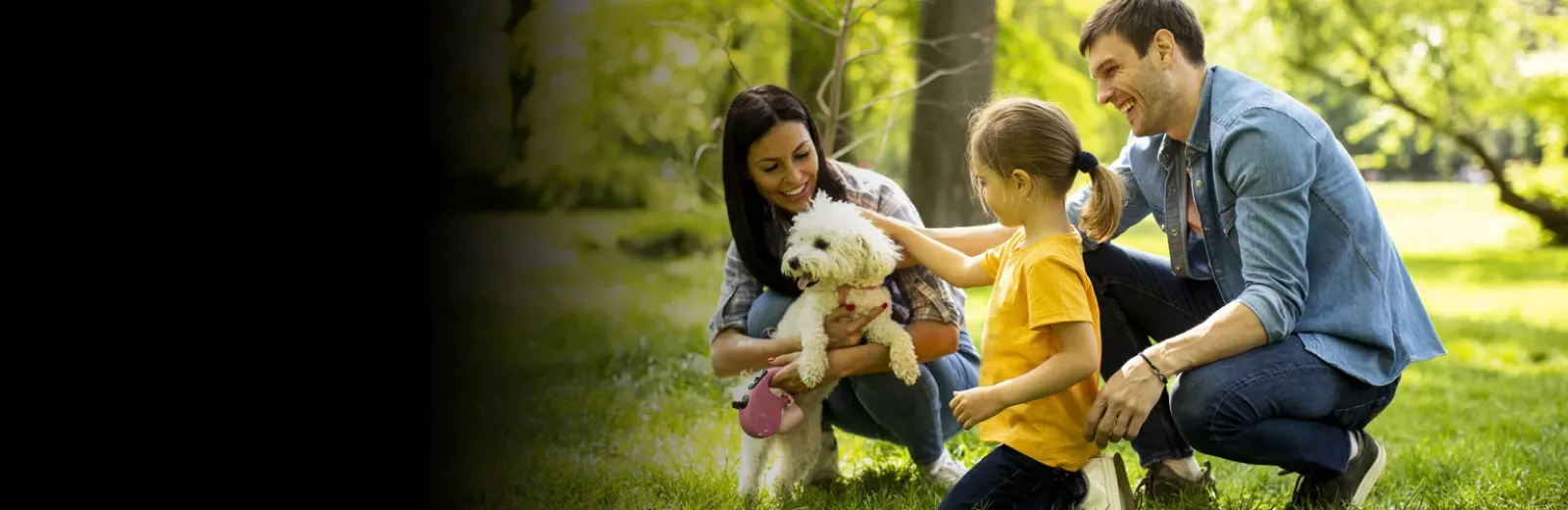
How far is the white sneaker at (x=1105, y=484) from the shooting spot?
2615 millimetres

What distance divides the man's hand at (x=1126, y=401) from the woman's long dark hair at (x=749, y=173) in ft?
2.85

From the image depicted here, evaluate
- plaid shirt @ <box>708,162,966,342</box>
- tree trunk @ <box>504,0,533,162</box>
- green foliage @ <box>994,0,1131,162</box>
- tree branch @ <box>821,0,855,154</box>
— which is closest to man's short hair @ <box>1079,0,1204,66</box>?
plaid shirt @ <box>708,162,966,342</box>

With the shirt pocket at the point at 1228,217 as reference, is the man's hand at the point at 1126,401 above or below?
below

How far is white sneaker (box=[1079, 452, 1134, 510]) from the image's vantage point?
262 cm

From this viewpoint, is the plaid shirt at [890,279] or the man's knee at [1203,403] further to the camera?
the plaid shirt at [890,279]

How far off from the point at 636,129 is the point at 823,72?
2095mm

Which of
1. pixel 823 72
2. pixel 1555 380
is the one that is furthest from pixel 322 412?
pixel 823 72

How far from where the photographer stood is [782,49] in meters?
10.7

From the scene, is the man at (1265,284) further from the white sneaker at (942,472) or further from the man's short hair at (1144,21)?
the white sneaker at (942,472)

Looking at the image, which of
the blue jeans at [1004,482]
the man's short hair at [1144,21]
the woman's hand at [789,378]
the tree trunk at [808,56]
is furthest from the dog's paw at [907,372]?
the tree trunk at [808,56]

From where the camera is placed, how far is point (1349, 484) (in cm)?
277

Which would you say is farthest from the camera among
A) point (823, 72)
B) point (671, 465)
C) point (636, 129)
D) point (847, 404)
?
point (636, 129)

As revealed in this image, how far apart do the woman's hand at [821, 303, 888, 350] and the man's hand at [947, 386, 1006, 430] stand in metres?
0.43

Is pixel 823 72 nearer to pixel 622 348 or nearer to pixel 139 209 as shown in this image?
pixel 622 348
